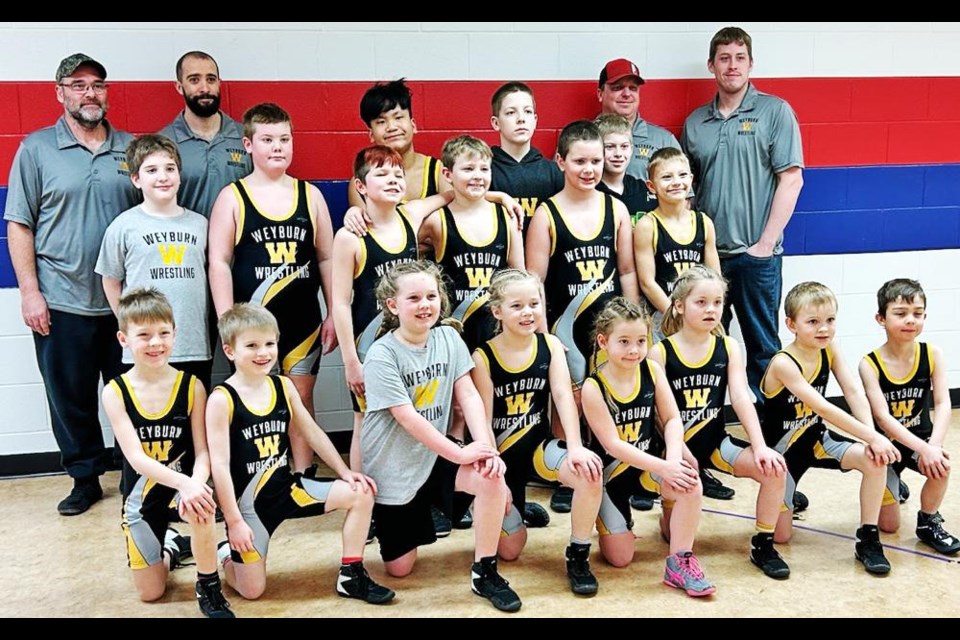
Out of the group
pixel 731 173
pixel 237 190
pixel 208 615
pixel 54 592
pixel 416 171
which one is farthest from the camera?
pixel 731 173

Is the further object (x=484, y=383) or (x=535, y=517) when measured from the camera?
(x=535, y=517)

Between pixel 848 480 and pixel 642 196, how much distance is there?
1.55m

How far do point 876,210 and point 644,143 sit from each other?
1487 millimetres

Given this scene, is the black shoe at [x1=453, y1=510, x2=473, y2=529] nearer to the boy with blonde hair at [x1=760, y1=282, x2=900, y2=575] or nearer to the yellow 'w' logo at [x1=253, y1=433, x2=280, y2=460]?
the yellow 'w' logo at [x1=253, y1=433, x2=280, y2=460]

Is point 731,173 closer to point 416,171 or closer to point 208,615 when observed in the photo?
point 416,171

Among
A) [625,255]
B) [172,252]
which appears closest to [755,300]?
[625,255]

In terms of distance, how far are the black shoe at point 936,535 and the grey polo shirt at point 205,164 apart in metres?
3.00

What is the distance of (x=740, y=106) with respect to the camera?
14.3ft

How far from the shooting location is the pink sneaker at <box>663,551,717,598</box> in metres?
2.92

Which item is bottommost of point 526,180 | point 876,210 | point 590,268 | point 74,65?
point 590,268

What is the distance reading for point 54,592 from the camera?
3049 mm

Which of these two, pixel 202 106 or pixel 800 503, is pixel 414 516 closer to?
pixel 800 503

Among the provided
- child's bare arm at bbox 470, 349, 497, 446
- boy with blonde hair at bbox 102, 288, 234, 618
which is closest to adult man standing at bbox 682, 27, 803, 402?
child's bare arm at bbox 470, 349, 497, 446

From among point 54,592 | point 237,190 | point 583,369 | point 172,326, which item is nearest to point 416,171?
point 237,190
